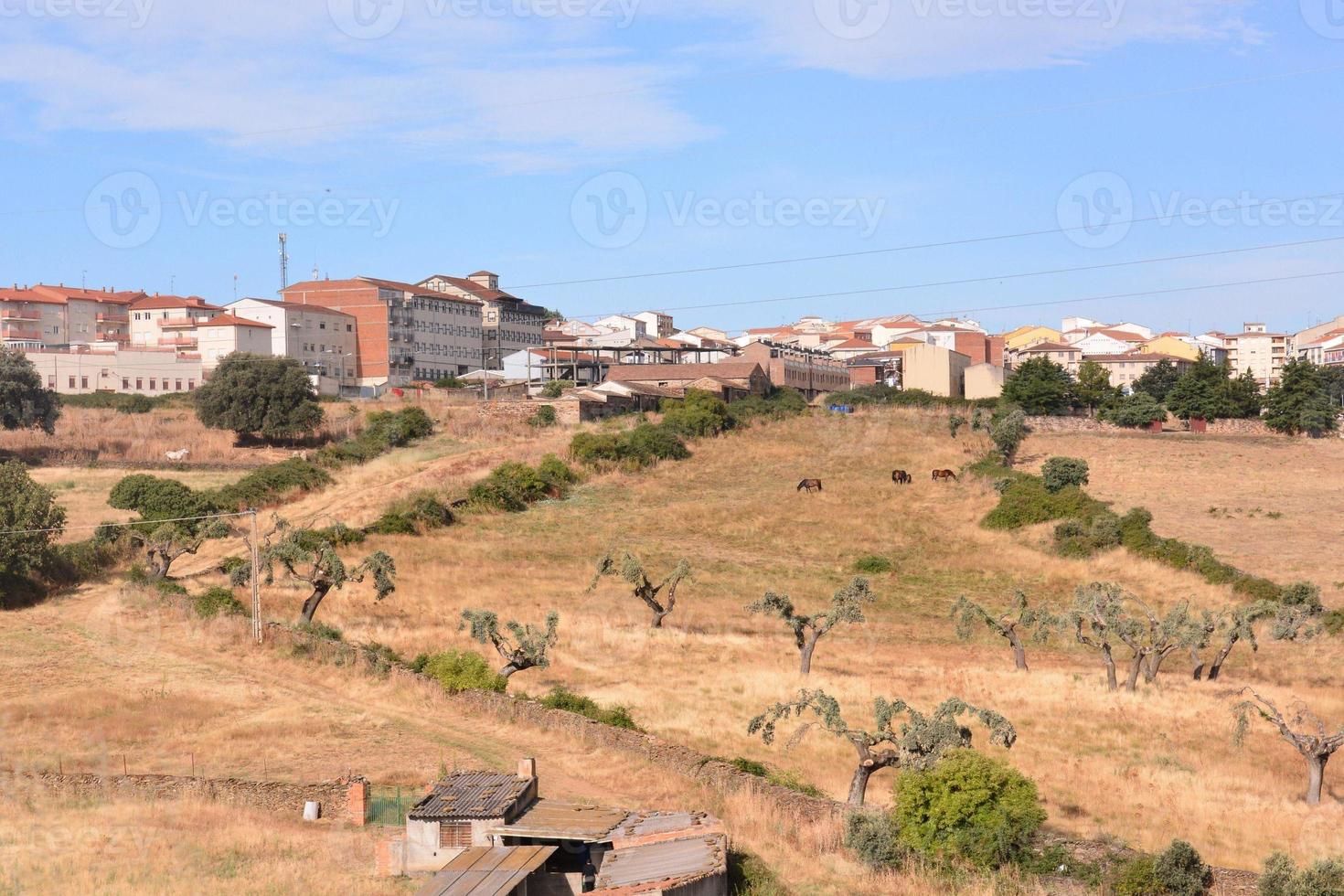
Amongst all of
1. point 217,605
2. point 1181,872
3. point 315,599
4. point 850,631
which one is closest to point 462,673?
point 315,599

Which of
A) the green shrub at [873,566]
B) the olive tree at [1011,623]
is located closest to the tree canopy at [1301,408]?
the green shrub at [873,566]

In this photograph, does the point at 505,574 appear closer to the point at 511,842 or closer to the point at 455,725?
the point at 455,725

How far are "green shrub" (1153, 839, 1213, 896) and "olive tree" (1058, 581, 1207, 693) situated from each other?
19.7 metres

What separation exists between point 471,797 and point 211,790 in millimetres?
6975

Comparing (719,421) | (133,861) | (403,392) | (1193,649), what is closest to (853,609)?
(1193,649)

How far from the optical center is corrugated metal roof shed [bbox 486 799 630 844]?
21203 mm

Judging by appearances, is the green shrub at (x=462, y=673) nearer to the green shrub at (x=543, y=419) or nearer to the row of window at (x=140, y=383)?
the green shrub at (x=543, y=419)

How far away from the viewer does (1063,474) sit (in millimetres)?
74688

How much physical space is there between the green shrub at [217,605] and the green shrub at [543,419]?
45199 millimetres

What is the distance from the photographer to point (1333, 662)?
44531 mm

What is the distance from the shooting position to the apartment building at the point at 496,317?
138 meters

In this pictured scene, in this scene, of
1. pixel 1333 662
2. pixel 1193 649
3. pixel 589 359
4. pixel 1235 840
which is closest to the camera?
pixel 1235 840

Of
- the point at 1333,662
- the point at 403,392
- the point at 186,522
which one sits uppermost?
the point at 403,392

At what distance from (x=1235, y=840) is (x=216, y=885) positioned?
714 inches
